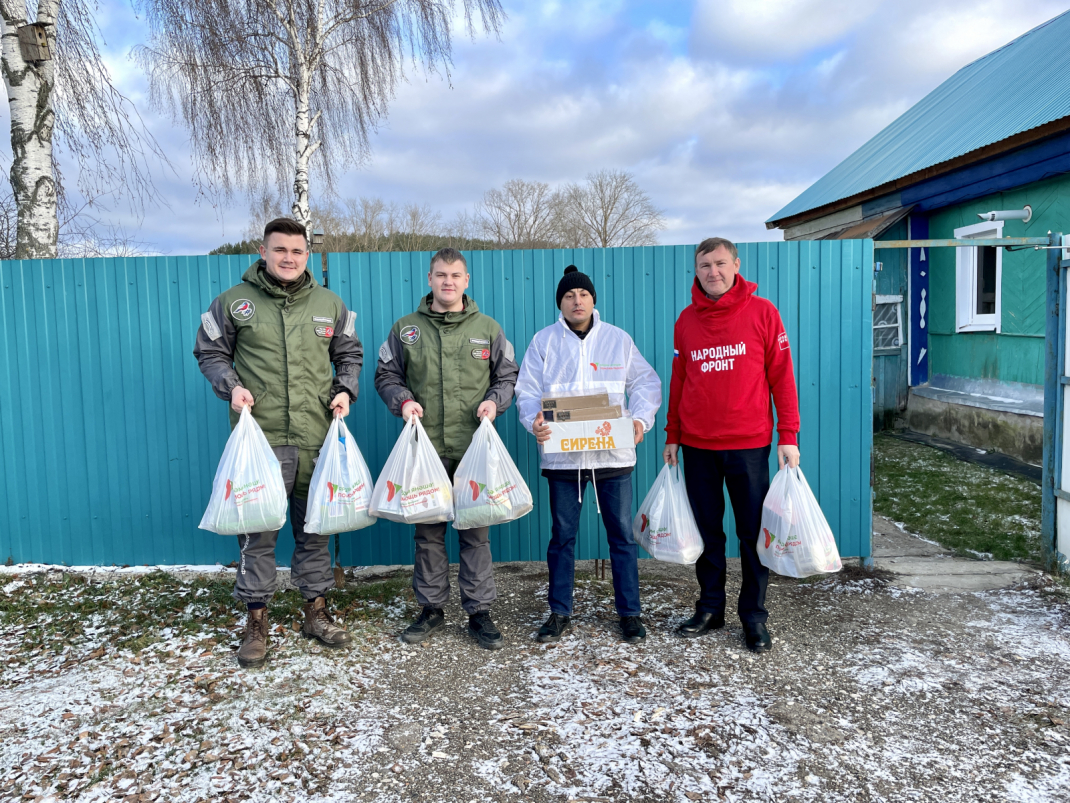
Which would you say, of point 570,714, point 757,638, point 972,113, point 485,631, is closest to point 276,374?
point 485,631

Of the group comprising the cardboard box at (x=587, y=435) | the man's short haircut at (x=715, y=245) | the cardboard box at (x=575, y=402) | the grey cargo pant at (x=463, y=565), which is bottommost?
the grey cargo pant at (x=463, y=565)

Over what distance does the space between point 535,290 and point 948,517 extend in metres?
3.86

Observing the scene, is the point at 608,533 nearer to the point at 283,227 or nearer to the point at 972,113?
the point at 283,227

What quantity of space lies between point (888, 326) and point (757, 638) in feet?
26.4

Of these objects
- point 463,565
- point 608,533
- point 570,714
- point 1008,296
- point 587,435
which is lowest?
point 570,714

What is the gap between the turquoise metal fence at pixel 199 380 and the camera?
404cm

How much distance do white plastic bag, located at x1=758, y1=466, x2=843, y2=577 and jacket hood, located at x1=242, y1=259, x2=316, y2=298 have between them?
Answer: 2361mm

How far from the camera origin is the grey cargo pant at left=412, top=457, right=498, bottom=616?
3197 millimetres

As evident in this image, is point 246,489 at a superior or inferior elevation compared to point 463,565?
superior

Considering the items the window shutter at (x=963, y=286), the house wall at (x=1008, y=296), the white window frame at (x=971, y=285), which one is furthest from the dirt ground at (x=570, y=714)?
the window shutter at (x=963, y=286)

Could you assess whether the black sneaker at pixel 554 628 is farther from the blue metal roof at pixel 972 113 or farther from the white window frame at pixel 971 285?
the white window frame at pixel 971 285

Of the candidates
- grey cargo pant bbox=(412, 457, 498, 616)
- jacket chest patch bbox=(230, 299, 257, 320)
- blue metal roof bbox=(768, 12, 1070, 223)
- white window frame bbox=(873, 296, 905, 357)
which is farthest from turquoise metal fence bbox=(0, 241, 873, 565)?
white window frame bbox=(873, 296, 905, 357)

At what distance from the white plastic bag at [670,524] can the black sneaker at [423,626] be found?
1.06m

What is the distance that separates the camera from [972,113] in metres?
9.12
